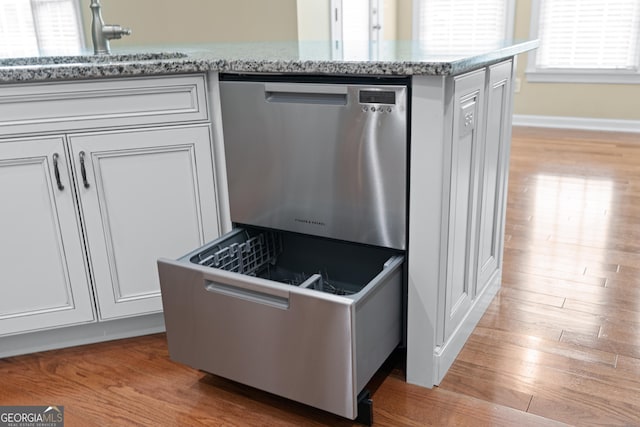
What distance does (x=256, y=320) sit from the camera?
1.37m

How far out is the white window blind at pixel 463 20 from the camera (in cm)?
515

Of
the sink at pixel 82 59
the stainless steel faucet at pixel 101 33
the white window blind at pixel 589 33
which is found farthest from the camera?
the white window blind at pixel 589 33

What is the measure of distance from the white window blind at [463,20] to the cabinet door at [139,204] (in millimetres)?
3807

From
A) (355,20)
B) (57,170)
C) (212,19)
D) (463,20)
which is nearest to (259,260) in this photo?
(57,170)

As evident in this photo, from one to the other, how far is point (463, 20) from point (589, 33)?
3.49 ft

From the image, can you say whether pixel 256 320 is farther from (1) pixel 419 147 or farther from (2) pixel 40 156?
(2) pixel 40 156

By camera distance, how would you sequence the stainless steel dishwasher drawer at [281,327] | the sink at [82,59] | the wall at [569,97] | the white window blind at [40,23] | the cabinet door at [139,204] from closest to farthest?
the stainless steel dishwasher drawer at [281,327] → the cabinet door at [139,204] → the sink at [82,59] → the white window blind at [40,23] → the wall at [569,97]

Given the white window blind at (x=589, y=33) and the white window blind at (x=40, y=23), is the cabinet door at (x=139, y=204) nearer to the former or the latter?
the white window blind at (x=40, y=23)

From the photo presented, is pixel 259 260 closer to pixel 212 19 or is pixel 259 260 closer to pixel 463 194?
pixel 463 194

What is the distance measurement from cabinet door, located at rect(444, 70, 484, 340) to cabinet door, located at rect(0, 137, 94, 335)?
1.05 meters

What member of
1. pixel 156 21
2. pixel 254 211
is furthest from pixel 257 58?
pixel 156 21

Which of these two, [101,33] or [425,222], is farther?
[101,33]

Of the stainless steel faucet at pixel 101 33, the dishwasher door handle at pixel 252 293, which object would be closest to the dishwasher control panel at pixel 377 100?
the dishwasher door handle at pixel 252 293

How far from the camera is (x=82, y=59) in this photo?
1.95 meters
